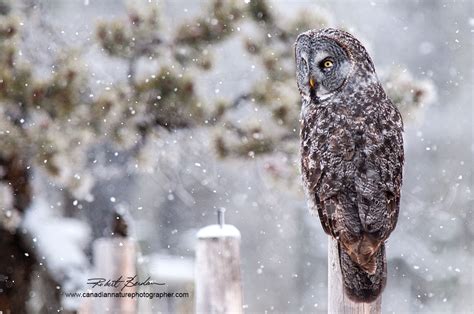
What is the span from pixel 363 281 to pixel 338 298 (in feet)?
0.20

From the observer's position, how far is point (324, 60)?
→ 1478 millimetres

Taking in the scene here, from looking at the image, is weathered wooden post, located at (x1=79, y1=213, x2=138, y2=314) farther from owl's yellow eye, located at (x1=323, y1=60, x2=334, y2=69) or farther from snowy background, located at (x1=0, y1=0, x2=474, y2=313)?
snowy background, located at (x1=0, y1=0, x2=474, y2=313)

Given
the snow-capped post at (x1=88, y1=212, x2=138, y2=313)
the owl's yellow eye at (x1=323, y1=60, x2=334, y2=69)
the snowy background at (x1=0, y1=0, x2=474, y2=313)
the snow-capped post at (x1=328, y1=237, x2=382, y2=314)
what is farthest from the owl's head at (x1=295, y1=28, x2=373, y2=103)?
the snowy background at (x1=0, y1=0, x2=474, y2=313)

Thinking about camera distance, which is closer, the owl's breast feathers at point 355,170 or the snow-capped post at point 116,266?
the owl's breast feathers at point 355,170

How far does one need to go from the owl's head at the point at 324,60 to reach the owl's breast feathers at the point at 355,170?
4cm

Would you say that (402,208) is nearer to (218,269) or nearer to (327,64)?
(218,269)

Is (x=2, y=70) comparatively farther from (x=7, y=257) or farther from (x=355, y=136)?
(x=355, y=136)

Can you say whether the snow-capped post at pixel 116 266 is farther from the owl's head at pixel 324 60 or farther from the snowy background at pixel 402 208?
the snowy background at pixel 402 208

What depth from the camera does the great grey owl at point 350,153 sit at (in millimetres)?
1349

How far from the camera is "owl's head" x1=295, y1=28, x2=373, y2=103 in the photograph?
1.47 metres

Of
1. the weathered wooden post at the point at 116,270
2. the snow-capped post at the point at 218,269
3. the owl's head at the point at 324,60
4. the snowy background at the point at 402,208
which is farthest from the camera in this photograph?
the snowy background at the point at 402,208

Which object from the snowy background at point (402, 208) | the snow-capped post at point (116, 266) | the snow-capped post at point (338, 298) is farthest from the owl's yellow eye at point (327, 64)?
the snowy background at point (402, 208)

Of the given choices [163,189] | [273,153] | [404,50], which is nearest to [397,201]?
[273,153]

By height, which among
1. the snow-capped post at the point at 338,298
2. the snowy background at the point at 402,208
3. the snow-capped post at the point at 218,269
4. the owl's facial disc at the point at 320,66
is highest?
the snowy background at the point at 402,208
